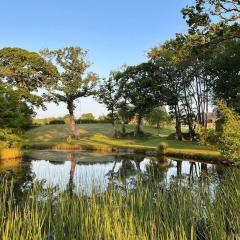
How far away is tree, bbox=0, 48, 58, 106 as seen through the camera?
40.3 metres

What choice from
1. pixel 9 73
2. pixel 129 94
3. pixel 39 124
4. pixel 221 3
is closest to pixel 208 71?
pixel 129 94

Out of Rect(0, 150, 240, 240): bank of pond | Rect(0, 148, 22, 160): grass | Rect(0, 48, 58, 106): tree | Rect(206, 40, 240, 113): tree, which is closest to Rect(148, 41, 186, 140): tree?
Rect(206, 40, 240, 113): tree

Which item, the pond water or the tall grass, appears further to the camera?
the pond water

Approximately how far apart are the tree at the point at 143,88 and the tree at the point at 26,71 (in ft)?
29.0

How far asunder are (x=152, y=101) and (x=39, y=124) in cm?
2303

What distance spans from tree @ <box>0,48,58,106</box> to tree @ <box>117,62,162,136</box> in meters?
8.85

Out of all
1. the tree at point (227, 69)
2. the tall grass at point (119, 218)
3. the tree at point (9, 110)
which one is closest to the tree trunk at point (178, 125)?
the tree at point (227, 69)

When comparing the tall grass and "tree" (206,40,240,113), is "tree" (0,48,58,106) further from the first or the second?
the tall grass

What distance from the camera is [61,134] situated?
49.1 metres

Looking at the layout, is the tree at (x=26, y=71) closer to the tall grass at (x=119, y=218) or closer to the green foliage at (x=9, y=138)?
the green foliage at (x=9, y=138)

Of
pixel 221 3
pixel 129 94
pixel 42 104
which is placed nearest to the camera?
pixel 221 3

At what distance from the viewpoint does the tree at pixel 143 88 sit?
41944mm

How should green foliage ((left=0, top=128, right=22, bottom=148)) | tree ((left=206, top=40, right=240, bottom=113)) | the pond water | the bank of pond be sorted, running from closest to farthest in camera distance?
the bank of pond → the pond water → green foliage ((left=0, top=128, right=22, bottom=148)) → tree ((left=206, top=40, right=240, bottom=113))

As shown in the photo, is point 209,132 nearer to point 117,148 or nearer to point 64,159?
point 64,159
